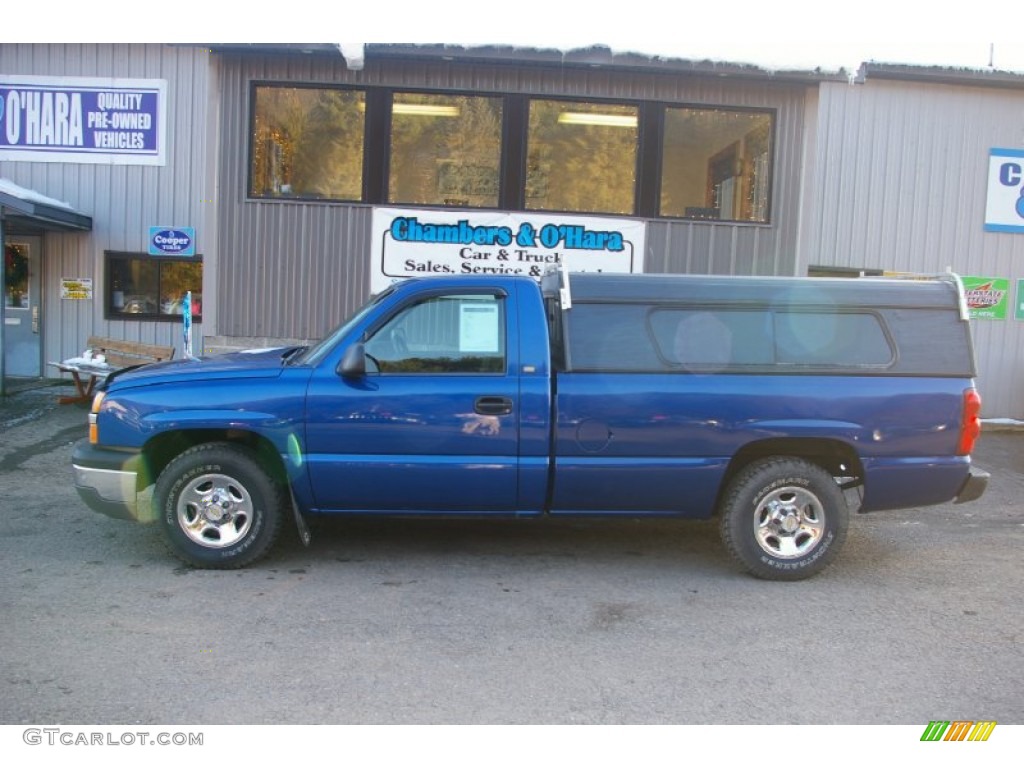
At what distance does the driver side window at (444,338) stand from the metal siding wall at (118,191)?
9411mm

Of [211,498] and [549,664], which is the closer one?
[549,664]

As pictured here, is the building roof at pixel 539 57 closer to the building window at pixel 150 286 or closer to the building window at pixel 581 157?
the building window at pixel 581 157

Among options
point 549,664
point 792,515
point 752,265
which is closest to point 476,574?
point 549,664

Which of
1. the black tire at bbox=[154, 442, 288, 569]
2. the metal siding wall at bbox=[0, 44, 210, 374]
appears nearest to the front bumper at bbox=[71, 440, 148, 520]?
the black tire at bbox=[154, 442, 288, 569]

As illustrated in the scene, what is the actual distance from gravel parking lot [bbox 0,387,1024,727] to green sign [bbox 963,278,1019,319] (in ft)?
23.4

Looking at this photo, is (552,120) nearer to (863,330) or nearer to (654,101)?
(654,101)

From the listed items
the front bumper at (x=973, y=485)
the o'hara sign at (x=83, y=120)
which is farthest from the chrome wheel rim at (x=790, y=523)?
the o'hara sign at (x=83, y=120)

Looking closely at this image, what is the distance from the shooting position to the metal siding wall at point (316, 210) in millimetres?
10422

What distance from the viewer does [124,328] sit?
46.0 feet

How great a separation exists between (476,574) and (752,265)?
6.90m

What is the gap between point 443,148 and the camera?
1062 cm

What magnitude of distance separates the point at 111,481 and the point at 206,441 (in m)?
0.59
